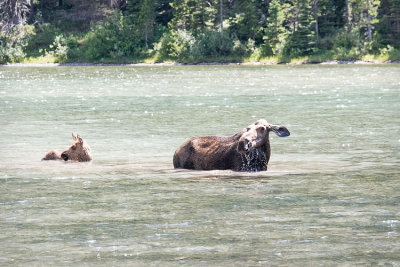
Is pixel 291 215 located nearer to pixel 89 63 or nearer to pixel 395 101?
pixel 395 101

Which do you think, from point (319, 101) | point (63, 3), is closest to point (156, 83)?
point (319, 101)

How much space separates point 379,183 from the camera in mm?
16578

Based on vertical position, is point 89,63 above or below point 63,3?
below

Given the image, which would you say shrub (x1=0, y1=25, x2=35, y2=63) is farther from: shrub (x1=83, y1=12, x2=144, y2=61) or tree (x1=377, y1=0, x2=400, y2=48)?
tree (x1=377, y1=0, x2=400, y2=48)

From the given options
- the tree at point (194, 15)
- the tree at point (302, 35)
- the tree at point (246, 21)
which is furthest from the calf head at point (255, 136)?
the tree at point (194, 15)

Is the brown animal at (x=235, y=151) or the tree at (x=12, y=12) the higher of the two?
the tree at (x=12, y=12)

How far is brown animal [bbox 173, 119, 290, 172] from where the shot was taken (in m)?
17.6

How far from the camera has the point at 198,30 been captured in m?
106

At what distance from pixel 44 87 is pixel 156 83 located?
8110 mm

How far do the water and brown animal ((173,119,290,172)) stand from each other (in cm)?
33

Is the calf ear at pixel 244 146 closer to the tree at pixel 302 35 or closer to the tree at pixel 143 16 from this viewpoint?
the tree at pixel 302 35

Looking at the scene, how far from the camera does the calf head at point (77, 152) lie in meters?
20.8

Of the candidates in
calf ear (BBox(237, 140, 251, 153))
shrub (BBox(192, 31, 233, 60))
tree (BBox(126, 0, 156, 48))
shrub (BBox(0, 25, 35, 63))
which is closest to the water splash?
calf ear (BBox(237, 140, 251, 153))

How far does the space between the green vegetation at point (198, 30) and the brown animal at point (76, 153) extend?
73533mm
